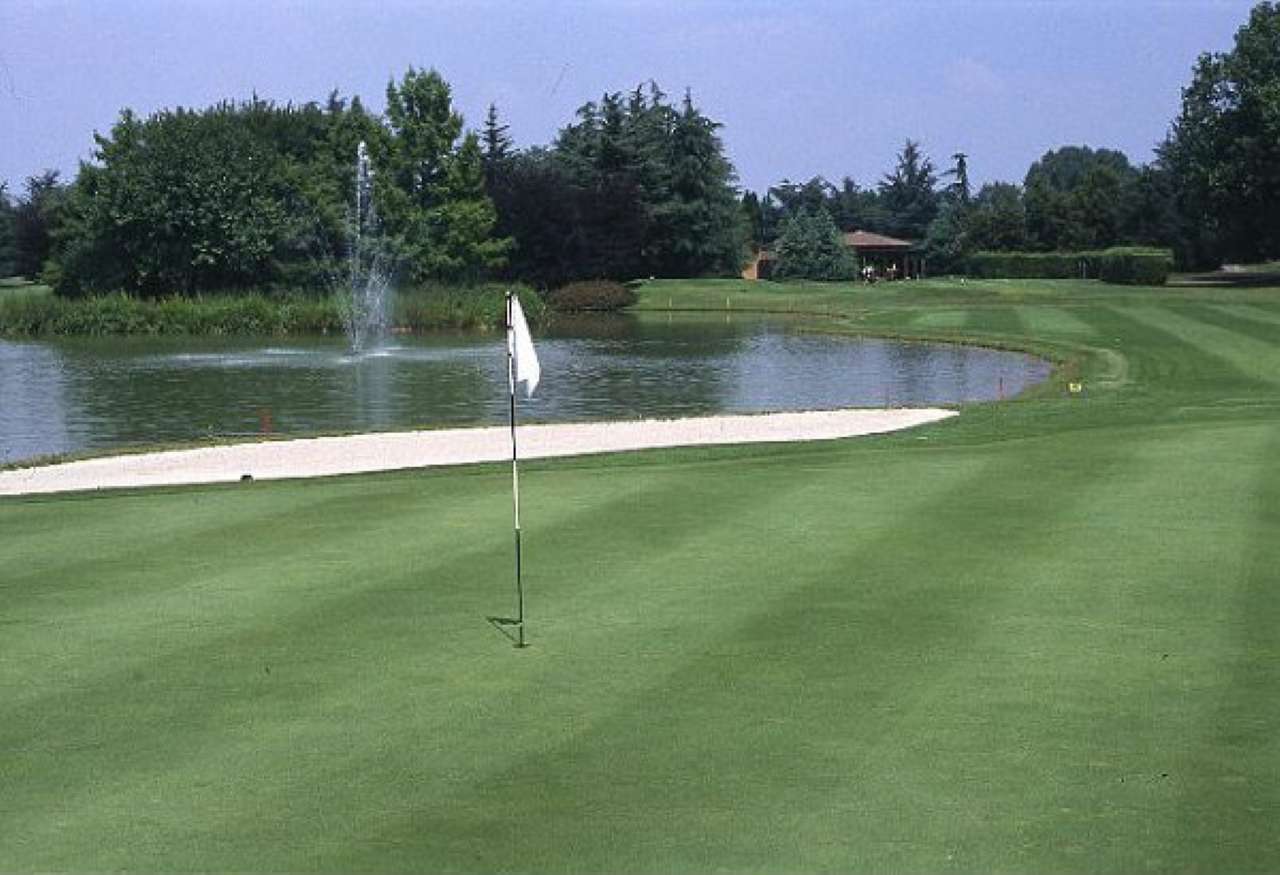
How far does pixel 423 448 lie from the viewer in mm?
23734

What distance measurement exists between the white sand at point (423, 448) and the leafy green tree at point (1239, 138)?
55699mm

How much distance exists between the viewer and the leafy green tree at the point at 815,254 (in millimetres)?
105188

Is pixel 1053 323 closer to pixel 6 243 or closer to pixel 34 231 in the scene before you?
pixel 34 231

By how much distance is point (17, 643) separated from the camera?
9.14m

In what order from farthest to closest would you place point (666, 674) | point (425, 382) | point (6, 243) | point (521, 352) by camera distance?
1. point (6, 243)
2. point (425, 382)
3. point (521, 352)
4. point (666, 674)

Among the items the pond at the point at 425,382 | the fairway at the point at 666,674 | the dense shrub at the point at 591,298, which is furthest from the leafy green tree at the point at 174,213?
the fairway at the point at 666,674

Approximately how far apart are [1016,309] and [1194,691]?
5534 centimetres

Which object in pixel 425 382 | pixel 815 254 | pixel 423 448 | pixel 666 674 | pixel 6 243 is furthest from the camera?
pixel 6 243

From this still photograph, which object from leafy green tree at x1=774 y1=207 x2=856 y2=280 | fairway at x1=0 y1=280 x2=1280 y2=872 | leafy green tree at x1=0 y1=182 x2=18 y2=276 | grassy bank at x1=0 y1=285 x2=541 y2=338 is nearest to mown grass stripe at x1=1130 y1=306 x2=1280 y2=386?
fairway at x1=0 y1=280 x2=1280 y2=872

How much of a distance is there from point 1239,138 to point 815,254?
32.8m

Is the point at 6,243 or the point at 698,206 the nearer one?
the point at 698,206

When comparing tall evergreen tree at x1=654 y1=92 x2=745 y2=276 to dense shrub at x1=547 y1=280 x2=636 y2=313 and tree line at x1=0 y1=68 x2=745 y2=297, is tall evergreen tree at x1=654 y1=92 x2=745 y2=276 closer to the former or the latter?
tree line at x1=0 y1=68 x2=745 y2=297

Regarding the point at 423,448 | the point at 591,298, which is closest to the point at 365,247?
the point at 591,298

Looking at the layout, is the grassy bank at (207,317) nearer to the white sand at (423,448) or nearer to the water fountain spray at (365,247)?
the water fountain spray at (365,247)
